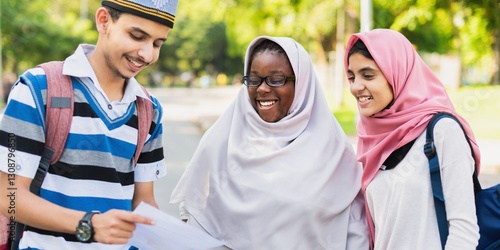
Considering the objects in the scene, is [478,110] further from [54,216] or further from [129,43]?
[54,216]

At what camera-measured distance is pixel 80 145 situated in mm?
1911

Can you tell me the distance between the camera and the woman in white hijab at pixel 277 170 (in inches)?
107

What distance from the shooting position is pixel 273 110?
2.90m

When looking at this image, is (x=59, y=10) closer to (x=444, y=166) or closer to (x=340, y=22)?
(x=340, y=22)

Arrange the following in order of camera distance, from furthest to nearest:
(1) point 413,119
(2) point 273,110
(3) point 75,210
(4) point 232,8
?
(4) point 232,8, (2) point 273,110, (1) point 413,119, (3) point 75,210

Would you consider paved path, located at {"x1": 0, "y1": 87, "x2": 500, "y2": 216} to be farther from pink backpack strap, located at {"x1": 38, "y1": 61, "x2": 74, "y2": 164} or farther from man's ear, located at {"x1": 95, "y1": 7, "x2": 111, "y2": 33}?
pink backpack strap, located at {"x1": 38, "y1": 61, "x2": 74, "y2": 164}

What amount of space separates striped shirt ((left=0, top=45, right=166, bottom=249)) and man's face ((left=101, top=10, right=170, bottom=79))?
8 centimetres

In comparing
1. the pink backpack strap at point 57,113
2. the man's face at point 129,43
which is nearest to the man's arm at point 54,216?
the pink backpack strap at point 57,113

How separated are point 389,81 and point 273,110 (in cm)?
58

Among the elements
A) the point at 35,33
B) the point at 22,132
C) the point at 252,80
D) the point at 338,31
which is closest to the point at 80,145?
the point at 22,132

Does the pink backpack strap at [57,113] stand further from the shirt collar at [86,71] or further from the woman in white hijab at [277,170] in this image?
the woman in white hijab at [277,170]

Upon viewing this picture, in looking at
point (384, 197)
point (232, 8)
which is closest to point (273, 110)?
point (384, 197)

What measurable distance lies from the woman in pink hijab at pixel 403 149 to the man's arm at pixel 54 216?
1.08m

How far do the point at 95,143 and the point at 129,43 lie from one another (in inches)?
13.4
